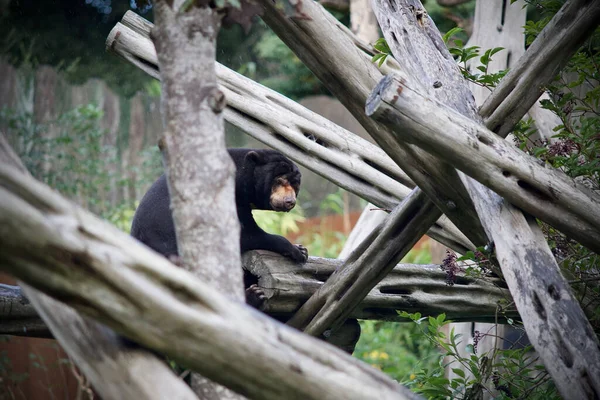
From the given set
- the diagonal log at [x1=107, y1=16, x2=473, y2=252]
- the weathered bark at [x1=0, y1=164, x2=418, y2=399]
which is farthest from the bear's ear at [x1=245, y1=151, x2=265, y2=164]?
the weathered bark at [x1=0, y1=164, x2=418, y2=399]

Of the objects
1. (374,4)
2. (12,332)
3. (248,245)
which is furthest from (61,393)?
(374,4)

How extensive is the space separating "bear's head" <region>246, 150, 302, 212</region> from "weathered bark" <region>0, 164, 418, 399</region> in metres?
3.13

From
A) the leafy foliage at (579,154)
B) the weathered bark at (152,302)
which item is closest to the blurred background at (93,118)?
the leafy foliage at (579,154)

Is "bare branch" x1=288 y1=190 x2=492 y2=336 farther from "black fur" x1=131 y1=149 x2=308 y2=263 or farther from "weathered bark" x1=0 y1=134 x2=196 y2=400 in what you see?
"weathered bark" x1=0 y1=134 x2=196 y2=400

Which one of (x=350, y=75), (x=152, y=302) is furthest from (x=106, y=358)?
(x=350, y=75)

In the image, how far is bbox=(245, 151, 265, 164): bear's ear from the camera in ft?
15.7

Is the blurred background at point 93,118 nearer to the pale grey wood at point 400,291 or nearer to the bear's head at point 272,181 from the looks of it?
the pale grey wood at point 400,291

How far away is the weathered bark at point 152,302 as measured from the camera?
1.47 m

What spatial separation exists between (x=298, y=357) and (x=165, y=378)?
397 mm

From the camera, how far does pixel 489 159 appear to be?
2604 mm

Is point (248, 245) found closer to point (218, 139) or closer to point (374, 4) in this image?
point (374, 4)

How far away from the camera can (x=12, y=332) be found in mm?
3758

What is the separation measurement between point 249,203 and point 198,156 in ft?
9.22

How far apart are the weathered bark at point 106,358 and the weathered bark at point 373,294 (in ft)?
6.31
